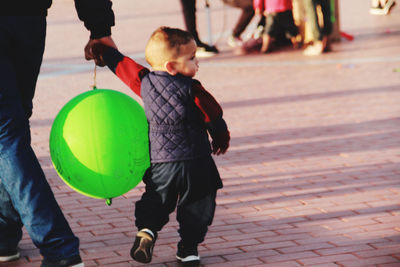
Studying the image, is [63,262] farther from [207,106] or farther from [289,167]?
[289,167]

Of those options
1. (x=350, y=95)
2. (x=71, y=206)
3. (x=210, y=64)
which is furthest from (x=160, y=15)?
(x=71, y=206)

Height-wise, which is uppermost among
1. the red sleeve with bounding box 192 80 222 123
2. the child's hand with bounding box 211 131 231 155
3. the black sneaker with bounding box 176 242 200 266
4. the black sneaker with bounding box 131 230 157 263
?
the red sleeve with bounding box 192 80 222 123

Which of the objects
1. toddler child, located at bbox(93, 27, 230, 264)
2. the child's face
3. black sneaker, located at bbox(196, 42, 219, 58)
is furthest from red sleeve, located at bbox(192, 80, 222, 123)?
black sneaker, located at bbox(196, 42, 219, 58)

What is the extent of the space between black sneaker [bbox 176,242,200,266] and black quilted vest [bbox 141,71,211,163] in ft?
1.69

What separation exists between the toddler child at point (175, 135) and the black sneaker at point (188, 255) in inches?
4.3

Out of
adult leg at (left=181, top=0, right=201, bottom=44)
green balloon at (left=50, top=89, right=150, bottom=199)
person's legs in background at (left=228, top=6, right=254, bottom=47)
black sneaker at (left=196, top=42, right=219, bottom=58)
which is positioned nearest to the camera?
green balloon at (left=50, top=89, right=150, bottom=199)

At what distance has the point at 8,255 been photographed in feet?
13.7

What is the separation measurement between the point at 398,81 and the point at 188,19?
4.04 meters

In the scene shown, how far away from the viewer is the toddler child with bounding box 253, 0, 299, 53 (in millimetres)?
13367

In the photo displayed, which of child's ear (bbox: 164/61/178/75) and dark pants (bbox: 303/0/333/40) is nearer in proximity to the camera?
child's ear (bbox: 164/61/178/75)

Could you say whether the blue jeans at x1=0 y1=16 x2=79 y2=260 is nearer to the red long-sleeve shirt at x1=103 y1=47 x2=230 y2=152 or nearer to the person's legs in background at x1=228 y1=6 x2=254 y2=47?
the red long-sleeve shirt at x1=103 y1=47 x2=230 y2=152

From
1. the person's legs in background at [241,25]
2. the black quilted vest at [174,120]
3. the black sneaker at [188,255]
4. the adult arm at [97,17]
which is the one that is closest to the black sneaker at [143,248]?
the black sneaker at [188,255]

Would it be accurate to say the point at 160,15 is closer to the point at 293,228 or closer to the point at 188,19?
the point at 188,19

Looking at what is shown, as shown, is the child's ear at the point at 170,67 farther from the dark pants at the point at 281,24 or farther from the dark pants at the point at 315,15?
the dark pants at the point at 281,24
